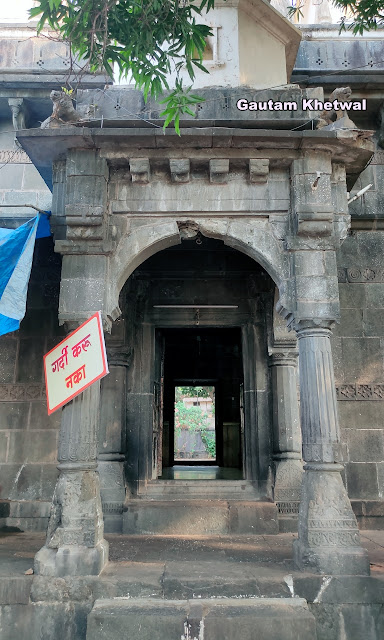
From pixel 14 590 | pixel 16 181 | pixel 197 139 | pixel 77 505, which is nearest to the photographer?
pixel 14 590

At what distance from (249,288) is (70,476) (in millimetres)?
4052

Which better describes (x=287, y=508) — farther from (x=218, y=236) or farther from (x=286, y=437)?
(x=218, y=236)

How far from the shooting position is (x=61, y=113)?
5.26 metres

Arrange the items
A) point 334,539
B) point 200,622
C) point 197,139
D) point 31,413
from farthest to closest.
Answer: point 31,413, point 197,139, point 334,539, point 200,622

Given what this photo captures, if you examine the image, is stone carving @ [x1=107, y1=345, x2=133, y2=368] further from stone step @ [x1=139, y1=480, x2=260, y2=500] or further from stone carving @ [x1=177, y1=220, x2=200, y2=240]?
stone carving @ [x1=177, y1=220, x2=200, y2=240]

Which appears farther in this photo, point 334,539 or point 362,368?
point 362,368

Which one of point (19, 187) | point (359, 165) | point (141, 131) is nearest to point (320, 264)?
point (359, 165)

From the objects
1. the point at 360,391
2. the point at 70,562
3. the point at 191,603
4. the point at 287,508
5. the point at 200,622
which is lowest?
the point at 200,622

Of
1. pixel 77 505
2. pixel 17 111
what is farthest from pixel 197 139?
pixel 17 111

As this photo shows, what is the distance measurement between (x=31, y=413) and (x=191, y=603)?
154 inches

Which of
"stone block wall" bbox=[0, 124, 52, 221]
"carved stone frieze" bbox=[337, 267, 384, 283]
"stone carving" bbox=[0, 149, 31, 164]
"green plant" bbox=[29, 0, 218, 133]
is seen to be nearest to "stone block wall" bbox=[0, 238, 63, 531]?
"stone block wall" bbox=[0, 124, 52, 221]

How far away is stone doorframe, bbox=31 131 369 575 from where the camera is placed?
464cm

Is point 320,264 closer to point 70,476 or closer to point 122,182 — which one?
point 122,182

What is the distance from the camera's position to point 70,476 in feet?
15.7
